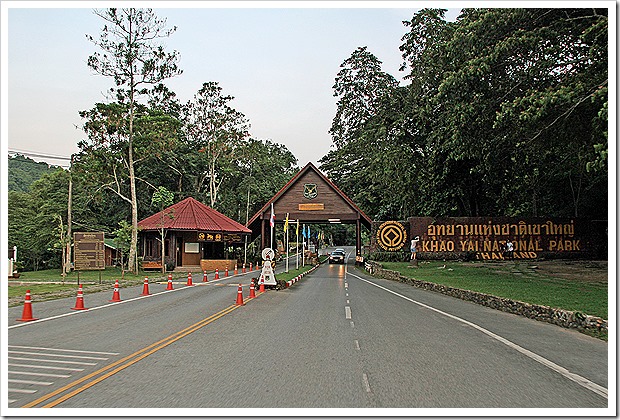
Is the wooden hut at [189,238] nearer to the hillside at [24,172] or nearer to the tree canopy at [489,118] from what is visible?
the tree canopy at [489,118]

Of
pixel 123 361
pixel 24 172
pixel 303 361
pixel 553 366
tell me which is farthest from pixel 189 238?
pixel 24 172

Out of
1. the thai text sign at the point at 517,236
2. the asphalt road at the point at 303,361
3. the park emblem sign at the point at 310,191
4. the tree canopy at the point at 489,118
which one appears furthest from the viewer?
the park emblem sign at the point at 310,191

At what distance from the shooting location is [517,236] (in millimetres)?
40312

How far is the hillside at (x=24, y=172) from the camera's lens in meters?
81.4

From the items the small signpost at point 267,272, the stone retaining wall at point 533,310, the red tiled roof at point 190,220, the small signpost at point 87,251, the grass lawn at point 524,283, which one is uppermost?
the red tiled roof at point 190,220

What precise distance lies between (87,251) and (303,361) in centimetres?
2183

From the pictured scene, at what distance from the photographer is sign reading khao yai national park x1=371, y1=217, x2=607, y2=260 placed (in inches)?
1580

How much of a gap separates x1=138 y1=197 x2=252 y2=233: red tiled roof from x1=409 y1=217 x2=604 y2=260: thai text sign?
1928 cm

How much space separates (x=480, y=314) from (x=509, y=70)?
37.6 ft

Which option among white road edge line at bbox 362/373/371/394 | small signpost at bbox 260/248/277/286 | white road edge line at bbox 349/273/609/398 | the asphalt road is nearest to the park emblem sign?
small signpost at bbox 260/248/277/286

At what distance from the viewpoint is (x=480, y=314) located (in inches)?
667

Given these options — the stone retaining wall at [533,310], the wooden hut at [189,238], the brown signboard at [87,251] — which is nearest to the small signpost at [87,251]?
the brown signboard at [87,251]

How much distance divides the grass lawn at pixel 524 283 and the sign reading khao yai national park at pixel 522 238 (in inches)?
71.1

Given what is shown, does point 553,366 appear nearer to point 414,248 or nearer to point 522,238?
point 414,248
